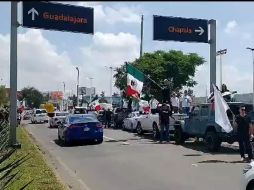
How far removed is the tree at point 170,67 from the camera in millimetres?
46688

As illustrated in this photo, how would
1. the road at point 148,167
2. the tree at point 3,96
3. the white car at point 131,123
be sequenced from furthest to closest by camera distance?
the tree at point 3,96 < the white car at point 131,123 < the road at point 148,167

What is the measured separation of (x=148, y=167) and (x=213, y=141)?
188 inches

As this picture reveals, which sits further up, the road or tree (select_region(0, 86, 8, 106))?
tree (select_region(0, 86, 8, 106))

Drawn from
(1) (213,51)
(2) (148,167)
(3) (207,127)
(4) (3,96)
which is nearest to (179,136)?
(3) (207,127)

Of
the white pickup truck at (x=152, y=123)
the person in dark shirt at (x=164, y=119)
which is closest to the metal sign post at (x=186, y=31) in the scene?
the white pickup truck at (x=152, y=123)

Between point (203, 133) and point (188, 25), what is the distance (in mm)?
7367

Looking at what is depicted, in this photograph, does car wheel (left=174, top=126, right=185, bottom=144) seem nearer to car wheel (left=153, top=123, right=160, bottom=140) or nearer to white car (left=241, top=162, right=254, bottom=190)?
car wheel (left=153, top=123, right=160, bottom=140)

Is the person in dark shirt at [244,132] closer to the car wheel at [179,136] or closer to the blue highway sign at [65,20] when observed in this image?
the car wheel at [179,136]

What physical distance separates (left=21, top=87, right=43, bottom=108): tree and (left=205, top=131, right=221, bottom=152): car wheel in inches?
4989

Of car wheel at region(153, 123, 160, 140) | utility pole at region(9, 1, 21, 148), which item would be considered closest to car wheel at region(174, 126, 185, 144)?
car wheel at region(153, 123, 160, 140)

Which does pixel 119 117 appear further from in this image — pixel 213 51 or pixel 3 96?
pixel 3 96

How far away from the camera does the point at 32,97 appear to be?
472ft

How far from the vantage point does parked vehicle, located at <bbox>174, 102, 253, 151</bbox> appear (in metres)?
18.0

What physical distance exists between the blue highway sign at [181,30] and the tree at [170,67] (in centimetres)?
2090
